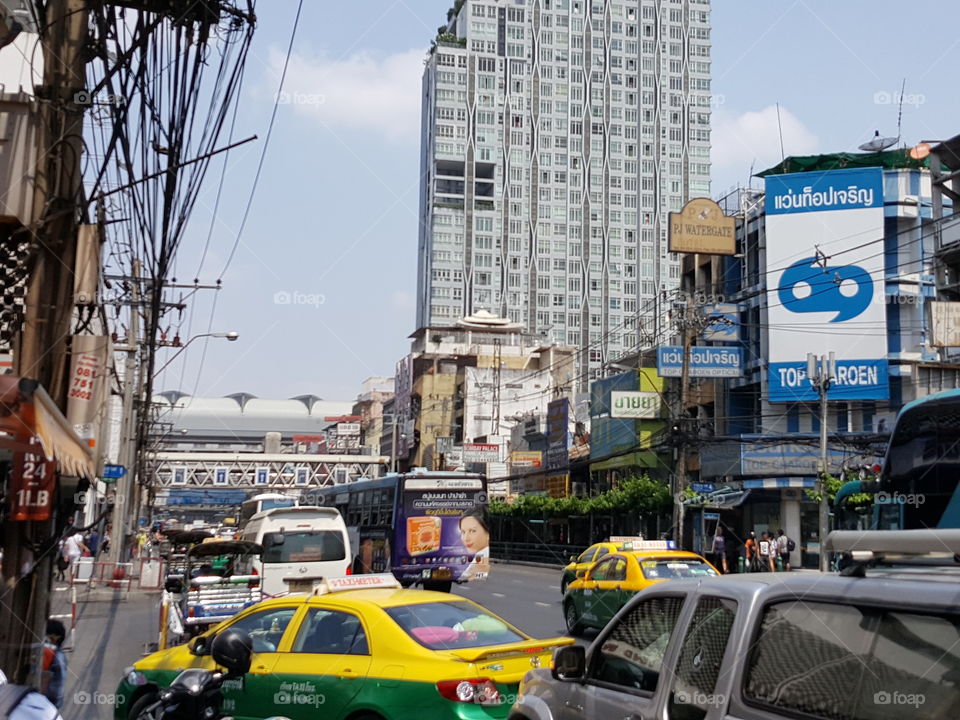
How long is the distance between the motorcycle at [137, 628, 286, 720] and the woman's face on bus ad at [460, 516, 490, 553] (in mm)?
21799

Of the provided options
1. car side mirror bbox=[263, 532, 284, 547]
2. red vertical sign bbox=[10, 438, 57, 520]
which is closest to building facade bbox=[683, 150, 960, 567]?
car side mirror bbox=[263, 532, 284, 547]

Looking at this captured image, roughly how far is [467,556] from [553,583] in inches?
308

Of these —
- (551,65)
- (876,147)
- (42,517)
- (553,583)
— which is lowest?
(553,583)

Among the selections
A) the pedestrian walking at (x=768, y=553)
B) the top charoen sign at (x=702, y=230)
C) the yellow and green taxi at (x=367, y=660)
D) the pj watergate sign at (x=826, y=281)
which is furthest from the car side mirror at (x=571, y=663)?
the top charoen sign at (x=702, y=230)

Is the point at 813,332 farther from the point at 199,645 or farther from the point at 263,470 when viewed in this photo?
the point at 263,470

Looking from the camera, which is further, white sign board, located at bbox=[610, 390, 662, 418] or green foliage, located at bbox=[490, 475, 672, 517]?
white sign board, located at bbox=[610, 390, 662, 418]

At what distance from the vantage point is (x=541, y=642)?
313 inches

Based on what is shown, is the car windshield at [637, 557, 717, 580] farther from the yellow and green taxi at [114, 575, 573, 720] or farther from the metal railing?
the metal railing

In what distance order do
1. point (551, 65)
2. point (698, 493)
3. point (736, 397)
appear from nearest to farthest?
point (698, 493)
point (736, 397)
point (551, 65)

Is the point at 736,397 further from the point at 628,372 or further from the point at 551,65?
the point at 551,65

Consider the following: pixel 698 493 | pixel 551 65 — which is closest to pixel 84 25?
pixel 698 493

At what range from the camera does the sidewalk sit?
1183 centimetres

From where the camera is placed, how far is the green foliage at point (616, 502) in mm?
42625

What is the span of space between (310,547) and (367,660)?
15.0m
